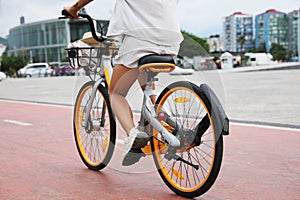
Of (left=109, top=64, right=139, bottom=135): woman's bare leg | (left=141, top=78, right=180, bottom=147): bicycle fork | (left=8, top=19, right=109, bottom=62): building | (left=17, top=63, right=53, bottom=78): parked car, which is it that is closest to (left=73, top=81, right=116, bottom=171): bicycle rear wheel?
(left=109, top=64, right=139, bottom=135): woman's bare leg

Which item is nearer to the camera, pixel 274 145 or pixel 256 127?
pixel 274 145

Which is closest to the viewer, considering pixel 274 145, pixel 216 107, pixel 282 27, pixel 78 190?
pixel 216 107

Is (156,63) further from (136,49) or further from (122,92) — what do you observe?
(122,92)

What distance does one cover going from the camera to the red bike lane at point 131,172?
3.91 metres

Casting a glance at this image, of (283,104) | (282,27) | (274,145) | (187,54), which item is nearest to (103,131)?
(187,54)

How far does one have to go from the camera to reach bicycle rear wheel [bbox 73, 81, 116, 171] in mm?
4344

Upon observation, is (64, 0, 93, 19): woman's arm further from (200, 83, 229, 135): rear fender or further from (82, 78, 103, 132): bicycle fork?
(200, 83, 229, 135): rear fender

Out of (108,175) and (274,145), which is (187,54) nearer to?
(108,175)

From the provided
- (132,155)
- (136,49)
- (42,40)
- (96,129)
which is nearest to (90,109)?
(96,129)

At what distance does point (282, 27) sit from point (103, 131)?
122365 mm

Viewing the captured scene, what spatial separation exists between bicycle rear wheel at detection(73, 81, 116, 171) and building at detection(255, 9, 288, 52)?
114213 millimetres

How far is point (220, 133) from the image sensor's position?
331 cm

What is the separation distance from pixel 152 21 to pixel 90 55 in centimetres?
100

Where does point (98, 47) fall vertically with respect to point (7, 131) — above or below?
above
